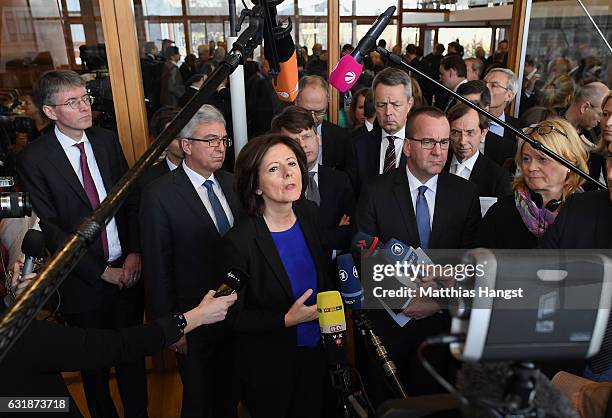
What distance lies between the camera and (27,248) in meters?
1.62

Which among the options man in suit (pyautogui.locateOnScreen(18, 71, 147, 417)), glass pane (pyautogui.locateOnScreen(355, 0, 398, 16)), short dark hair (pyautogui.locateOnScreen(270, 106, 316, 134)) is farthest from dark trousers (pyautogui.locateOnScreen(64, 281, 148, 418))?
glass pane (pyautogui.locateOnScreen(355, 0, 398, 16))

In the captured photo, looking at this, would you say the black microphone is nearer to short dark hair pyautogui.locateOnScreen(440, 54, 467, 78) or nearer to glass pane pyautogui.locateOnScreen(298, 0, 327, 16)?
glass pane pyautogui.locateOnScreen(298, 0, 327, 16)

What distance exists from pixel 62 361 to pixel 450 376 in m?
1.42

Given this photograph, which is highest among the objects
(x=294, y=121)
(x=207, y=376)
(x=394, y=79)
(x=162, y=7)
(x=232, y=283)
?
(x=162, y=7)

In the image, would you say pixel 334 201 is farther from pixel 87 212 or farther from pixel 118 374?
pixel 118 374

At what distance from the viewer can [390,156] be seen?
306cm

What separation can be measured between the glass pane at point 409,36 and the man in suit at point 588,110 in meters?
2.05

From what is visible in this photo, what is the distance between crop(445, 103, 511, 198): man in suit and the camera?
2.65 metres

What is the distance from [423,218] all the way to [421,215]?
0.02 m

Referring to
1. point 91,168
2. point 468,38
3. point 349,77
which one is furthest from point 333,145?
point 468,38

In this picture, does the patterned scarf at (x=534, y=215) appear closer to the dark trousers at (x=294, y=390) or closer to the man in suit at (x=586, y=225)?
the man in suit at (x=586, y=225)

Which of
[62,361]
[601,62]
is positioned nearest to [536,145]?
[62,361]

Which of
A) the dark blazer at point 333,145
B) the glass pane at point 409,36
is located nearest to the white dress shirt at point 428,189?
the dark blazer at point 333,145

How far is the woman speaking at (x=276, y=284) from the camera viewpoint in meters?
1.90
